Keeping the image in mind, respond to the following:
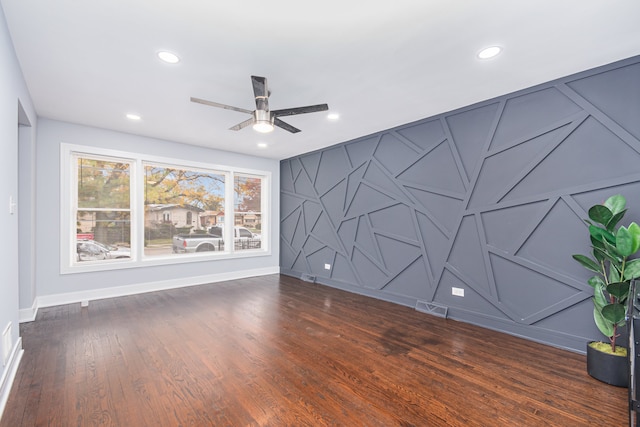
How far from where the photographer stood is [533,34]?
93.1 inches

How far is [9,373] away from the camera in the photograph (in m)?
2.35

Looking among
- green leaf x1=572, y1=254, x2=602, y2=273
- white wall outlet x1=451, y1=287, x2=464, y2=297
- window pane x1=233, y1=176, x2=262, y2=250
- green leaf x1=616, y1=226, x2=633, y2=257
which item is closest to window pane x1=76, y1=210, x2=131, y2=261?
window pane x1=233, y1=176, x2=262, y2=250

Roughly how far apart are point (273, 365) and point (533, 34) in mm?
3606

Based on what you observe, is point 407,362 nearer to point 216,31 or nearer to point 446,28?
point 446,28

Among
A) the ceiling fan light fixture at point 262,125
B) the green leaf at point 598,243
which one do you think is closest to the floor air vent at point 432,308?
the green leaf at point 598,243

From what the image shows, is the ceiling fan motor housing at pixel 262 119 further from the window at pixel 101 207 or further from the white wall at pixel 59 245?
the window at pixel 101 207

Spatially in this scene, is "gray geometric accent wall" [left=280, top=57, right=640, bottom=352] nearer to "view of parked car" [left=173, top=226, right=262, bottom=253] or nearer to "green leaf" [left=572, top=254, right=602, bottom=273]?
"green leaf" [left=572, top=254, right=602, bottom=273]

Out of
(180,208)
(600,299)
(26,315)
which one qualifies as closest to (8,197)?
(26,315)

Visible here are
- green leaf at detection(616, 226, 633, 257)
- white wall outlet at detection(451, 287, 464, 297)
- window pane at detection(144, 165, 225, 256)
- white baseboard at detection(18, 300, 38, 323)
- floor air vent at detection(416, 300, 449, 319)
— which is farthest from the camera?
window pane at detection(144, 165, 225, 256)

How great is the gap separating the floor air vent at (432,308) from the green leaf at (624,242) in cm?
211

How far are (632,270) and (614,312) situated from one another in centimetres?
37

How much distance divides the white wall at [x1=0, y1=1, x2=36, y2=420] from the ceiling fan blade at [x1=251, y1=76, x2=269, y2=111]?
181 cm

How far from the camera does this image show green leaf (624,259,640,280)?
231cm

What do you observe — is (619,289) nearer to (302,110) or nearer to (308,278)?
(302,110)
